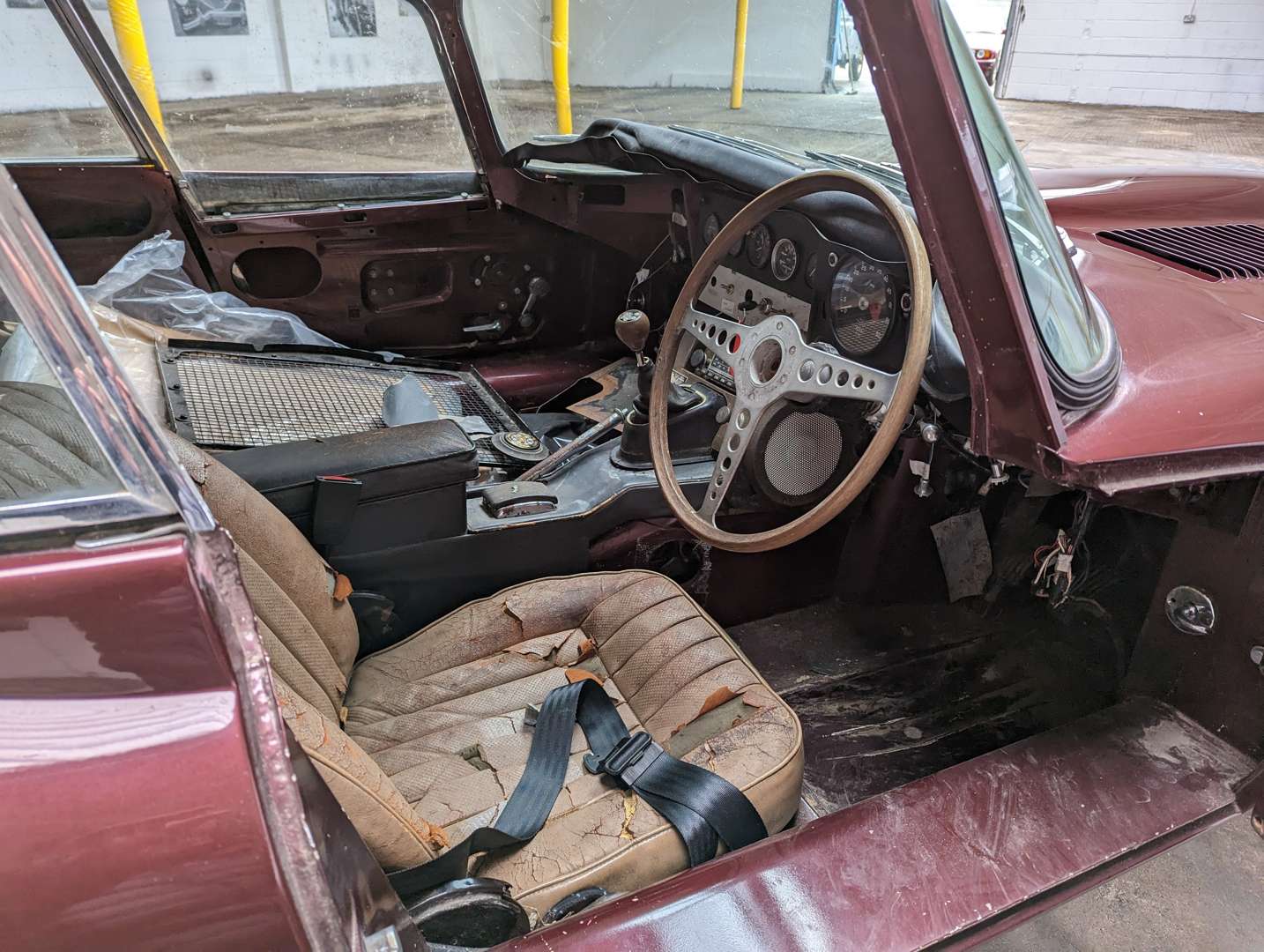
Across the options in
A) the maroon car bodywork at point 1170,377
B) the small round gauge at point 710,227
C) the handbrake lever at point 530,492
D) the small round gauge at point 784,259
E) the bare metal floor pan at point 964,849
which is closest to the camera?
the bare metal floor pan at point 964,849

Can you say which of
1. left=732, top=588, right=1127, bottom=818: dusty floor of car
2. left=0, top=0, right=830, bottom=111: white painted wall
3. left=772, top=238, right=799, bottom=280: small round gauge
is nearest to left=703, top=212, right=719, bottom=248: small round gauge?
left=772, top=238, right=799, bottom=280: small round gauge

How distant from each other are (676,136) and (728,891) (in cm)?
190

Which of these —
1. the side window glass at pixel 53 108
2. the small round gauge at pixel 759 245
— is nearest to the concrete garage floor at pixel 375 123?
the side window glass at pixel 53 108

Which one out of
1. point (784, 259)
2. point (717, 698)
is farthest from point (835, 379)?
point (717, 698)

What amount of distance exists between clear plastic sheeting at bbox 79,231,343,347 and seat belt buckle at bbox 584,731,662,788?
1.82m

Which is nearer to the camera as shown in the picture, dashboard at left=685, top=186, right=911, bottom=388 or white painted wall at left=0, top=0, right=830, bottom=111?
dashboard at left=685, top=186, right=911, bottom=388

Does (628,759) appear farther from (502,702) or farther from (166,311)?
(166,311)

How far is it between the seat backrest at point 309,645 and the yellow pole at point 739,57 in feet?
6.93

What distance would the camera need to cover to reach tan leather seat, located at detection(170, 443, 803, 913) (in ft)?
4.01

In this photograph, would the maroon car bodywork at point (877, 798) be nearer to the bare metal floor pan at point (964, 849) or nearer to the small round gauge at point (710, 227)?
the bare metal floor pan at point (964, 849)

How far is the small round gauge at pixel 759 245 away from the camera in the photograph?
1.95 meters

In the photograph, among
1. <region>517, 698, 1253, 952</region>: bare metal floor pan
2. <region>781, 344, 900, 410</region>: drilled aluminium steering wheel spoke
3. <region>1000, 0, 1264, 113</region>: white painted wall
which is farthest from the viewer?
<region>1000, 0, 1264, 113</region>: white painted wall

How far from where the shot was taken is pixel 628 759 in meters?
1.42

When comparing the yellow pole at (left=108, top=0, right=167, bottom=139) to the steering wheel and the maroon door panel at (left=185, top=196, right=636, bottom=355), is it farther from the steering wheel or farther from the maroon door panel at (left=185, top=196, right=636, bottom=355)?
the steering wheel
